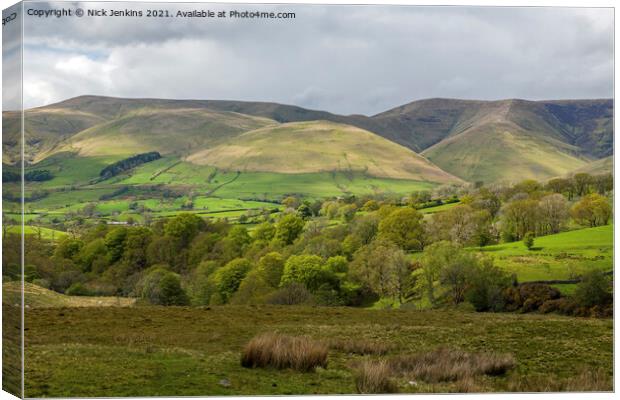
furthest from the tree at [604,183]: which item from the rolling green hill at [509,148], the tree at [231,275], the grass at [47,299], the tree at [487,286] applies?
the grass at [47,299]

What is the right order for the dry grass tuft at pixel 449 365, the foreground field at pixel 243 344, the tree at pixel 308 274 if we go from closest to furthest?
the foreground field at pixel 243 344 < the dry grass tuft at pixel 449 365 < the tree at pixel 308 274

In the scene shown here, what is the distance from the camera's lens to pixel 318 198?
16.6 m

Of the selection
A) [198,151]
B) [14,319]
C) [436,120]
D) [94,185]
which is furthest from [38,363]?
[436,120]

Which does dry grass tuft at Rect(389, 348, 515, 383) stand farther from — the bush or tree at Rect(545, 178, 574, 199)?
tree at Rect(545, 178, 574, 199)

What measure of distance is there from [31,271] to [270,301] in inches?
189

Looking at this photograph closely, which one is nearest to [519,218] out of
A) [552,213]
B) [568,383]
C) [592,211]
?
[552,213]

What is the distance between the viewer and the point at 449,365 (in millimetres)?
10641

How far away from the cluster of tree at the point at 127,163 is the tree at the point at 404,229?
18.0ft

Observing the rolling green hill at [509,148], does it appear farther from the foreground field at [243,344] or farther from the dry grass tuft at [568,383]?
A: the dry grass tuft at [568,383]

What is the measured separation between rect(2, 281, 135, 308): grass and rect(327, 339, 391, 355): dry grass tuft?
15.2 ft

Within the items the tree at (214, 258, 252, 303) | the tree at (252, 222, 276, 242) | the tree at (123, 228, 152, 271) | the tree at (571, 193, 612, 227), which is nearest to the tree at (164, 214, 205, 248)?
the tree at (123, 228, 152, 271)

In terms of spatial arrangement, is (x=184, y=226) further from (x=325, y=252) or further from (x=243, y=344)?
(x=243, y=344)

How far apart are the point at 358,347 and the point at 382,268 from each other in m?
4.15

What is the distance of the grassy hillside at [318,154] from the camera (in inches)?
654
